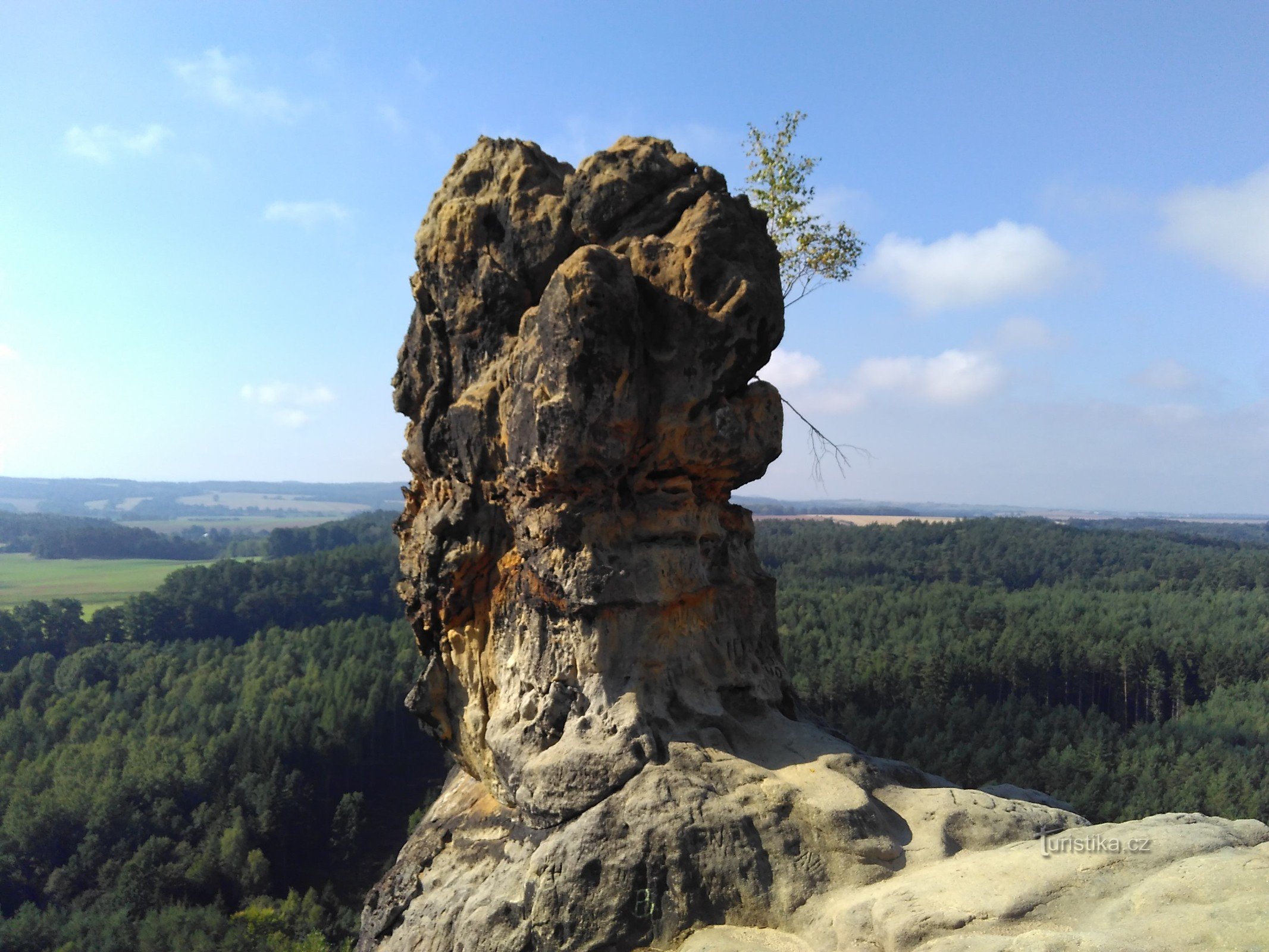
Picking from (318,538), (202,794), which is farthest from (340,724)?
(318,538)

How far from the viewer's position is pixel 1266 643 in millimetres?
46750

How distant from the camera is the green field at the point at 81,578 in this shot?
3302 inches

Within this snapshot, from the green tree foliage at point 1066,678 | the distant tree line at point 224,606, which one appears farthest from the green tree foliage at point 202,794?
the green tree foliage at point 1066,678

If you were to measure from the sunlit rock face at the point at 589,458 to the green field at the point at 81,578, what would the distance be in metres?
77.2

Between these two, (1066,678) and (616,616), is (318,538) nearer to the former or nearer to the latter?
(1066,678)

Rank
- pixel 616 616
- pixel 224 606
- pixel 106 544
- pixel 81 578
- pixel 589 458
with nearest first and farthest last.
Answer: pixel 589 458
pixel 616 616
pixel 224 606
pixel 81 578
pixel 106 544

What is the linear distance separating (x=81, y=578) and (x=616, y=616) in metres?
118

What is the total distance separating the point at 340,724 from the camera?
143ft

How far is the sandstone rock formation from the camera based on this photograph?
7.64 meters

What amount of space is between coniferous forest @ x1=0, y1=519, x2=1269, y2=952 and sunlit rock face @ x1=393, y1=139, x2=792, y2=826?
979 cm

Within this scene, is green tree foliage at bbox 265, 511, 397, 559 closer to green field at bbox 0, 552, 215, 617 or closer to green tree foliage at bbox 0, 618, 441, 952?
green field at bbox 0, 552, 215, 617

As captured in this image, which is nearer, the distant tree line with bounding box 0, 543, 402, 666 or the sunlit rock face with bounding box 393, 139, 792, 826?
the sunlit rock face with bounding box 393, 139, 792, 826

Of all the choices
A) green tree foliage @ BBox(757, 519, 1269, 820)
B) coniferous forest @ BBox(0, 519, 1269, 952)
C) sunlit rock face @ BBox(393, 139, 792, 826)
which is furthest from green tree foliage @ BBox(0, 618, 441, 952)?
green tree foliage @ BBox(757, 519, 1269, 820)

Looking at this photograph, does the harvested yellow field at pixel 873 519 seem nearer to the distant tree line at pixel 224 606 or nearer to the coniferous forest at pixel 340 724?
the coniferous forest at pixel 340 724
